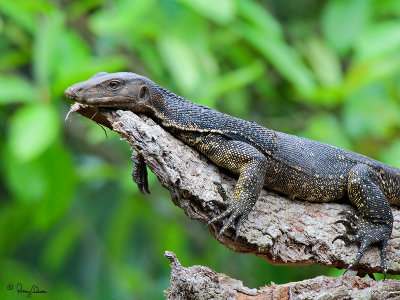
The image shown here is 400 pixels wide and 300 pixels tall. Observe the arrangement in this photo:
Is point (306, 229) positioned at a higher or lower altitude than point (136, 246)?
lower

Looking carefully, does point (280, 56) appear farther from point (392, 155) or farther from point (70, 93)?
A: point (70, 93)

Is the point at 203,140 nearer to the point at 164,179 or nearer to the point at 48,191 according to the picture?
the point at 164,179

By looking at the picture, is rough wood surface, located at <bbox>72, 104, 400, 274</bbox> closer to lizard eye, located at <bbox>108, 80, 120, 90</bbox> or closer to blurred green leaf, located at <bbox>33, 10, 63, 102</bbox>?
lizard eye, located at <bbox>108, 80, 120, 90</bbox>

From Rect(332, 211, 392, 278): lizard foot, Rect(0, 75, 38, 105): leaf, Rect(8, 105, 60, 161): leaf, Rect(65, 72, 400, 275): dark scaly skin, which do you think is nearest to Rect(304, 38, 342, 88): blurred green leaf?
Rect(65, 72, 400, 275): dark scaly skin

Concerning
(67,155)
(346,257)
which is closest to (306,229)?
(346,257)

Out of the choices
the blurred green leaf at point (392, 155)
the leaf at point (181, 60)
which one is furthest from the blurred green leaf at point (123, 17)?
the blurred green leaf at point (392, 155)

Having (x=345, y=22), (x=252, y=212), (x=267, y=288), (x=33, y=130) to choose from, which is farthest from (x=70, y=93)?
(x=345, y=22)
